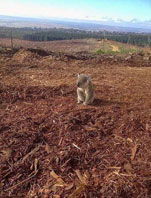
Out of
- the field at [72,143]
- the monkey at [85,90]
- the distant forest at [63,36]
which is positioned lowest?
the field at [72,143]

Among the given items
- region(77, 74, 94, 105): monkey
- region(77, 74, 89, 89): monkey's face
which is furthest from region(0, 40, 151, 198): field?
region(77, 74, 89, 89): monkey's face

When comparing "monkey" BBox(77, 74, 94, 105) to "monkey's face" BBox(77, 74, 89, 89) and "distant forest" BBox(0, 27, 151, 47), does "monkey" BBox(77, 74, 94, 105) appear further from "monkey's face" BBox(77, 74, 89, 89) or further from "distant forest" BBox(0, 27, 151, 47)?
"distant forest" BBox(0, 27, 151, 47)

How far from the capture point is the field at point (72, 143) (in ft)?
9.89

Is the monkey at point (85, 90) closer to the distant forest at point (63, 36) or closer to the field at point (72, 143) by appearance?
the field at point (72, 143)

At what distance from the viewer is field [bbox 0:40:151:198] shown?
3.02 meters

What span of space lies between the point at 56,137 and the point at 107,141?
98 cm

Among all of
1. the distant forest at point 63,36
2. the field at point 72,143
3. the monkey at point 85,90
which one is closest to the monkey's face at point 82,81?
the monkey at point 85,90

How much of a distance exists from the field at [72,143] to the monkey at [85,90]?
0.62 feet

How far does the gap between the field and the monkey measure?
0.19 m

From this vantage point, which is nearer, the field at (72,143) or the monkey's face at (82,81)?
the field at (72,143)

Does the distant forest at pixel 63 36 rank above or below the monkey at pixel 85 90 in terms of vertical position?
above

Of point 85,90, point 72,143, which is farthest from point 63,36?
point 72,143

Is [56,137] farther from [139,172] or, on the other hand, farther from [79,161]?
[139,172]

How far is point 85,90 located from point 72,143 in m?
1.76
